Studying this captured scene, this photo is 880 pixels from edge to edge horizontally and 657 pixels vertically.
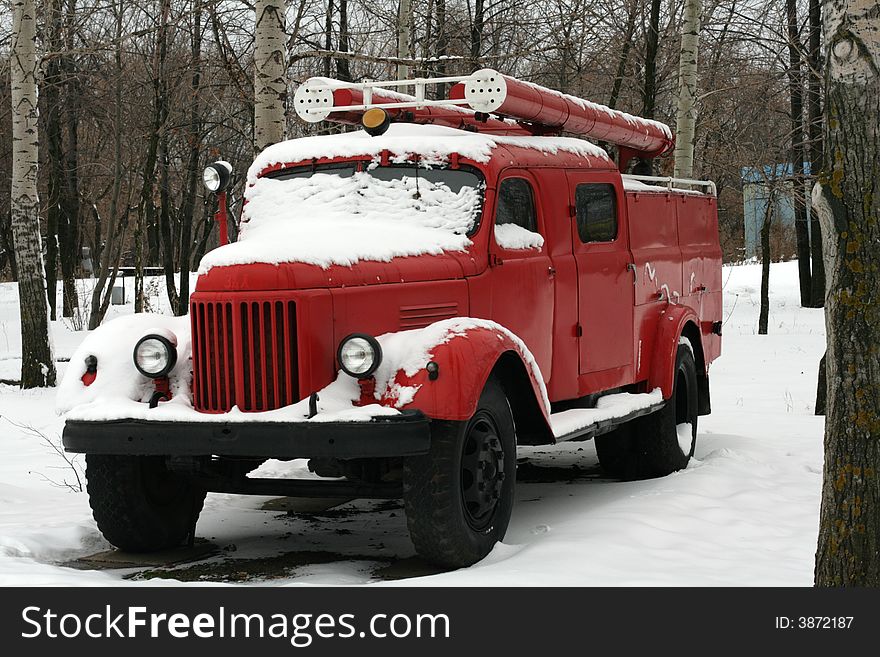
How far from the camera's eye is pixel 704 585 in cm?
528

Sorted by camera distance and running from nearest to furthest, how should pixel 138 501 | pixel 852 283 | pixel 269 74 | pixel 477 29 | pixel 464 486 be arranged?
pixel 852 283, pixel 464 486, pixel 138 501, pixel 269 74, pixel 477 29

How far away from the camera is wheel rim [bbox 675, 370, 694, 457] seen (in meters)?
9.22

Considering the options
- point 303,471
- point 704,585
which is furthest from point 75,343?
point 704,585

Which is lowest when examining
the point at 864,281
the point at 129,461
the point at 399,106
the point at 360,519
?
the point at 360,519

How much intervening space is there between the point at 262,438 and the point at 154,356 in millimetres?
896

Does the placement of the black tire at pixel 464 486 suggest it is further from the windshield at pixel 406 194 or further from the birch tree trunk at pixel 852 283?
the birch tree trunk at pixel 852 283

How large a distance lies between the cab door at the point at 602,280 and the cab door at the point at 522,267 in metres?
0.44

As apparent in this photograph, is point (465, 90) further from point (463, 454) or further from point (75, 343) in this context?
point (75, 343)

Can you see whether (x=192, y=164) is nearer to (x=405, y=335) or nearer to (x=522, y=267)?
(x=522, y=267)

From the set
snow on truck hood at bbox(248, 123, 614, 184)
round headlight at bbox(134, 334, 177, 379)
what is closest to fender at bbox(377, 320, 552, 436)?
round headlight at bbox(134, 334, 177, 379)

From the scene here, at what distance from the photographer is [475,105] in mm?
6918

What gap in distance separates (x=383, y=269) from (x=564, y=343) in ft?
5.99

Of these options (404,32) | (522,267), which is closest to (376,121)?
(522,267)

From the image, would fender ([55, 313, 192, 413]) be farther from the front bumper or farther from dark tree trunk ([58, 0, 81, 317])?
dark tree trunk ([58, 0, 81, 317])
